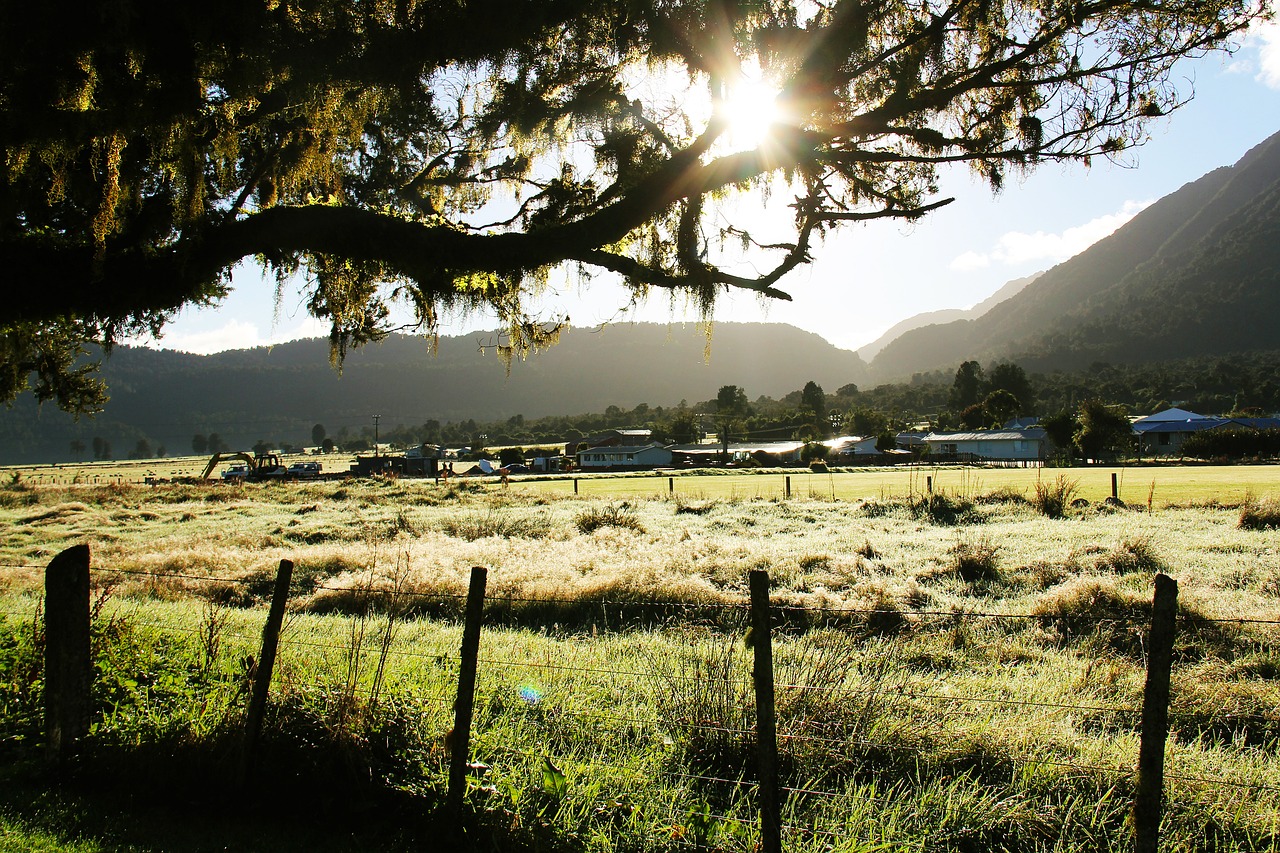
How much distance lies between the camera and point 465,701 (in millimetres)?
3838

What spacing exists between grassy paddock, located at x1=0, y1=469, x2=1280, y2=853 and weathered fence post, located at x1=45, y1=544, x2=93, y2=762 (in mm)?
209

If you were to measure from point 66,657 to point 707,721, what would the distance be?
13.4 feet

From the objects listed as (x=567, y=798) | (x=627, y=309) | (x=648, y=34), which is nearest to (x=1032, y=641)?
(x=627, y=309)


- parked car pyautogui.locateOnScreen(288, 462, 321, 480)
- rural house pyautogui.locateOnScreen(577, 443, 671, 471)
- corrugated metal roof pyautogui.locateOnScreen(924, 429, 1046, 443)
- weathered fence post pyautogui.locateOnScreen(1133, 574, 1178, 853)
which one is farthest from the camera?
rural house pyautogui.locateOnScreen(577, 443, 671, 471)

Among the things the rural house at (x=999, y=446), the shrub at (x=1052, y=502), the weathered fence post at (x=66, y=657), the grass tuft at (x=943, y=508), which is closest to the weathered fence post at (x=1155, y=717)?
the weathered fence post at (x=66, y=657)

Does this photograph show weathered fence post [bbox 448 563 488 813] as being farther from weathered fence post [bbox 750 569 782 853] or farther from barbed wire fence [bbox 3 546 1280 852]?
weathered fence post [bbox 750 569 782 853]

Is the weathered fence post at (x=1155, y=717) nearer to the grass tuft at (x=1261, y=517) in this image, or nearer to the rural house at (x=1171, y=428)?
the grass tuft at (x=1261, y=517)

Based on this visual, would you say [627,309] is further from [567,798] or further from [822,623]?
[567,798]

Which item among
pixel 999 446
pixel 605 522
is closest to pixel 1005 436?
pixel 999 446

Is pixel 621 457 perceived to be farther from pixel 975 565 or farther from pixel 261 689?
pixel 261 689

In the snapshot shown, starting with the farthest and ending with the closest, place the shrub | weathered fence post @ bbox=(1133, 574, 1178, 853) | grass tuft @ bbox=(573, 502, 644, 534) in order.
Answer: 1. the shrub
2. grass tuft @ bbox=(573, 502, 644, 534)
3. weathered fence post @ bbox=(1133, 574, 1178, 853)

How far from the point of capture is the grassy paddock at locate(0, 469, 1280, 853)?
151 inches

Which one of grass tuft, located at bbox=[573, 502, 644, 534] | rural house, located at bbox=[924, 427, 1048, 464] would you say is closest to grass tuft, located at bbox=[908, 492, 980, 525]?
grass tuft, located at bbox=[573, 502, 644, 534]

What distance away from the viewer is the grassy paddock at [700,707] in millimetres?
3826
